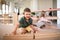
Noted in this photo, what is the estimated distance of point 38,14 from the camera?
132 centimetres

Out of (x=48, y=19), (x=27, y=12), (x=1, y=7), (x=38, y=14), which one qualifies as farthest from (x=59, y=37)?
(x=1, y=7)

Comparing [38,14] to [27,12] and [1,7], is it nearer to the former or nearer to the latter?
[27,12]

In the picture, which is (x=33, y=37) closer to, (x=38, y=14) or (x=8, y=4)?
(x=38, y=14)

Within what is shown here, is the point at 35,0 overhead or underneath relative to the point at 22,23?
overhead

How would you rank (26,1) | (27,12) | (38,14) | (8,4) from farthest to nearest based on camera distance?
(26,1)
(8,4)
(38,14)
(27,12)

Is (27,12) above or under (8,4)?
under

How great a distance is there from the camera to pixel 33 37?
47 cm

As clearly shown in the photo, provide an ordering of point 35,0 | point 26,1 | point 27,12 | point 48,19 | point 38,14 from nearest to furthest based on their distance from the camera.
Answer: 1. point 27,12
2. point 38,14
3. point 48,19
4. point 26,1
5. point 35,0

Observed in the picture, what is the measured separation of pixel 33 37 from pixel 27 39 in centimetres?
2

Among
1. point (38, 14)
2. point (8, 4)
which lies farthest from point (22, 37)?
point (8, 4)

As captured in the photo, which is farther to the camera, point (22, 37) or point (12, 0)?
point (12, 0)

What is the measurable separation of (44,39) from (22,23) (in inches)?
10.2

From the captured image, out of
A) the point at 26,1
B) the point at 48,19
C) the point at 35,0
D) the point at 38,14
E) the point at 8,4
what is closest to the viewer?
the point at 38,14

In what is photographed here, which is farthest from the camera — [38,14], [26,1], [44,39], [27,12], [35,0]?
[35,0]
